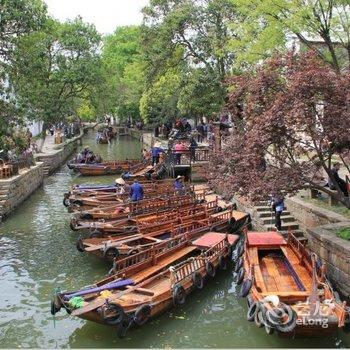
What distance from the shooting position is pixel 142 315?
1019 centimetres

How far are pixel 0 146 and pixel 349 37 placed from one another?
38.8ft

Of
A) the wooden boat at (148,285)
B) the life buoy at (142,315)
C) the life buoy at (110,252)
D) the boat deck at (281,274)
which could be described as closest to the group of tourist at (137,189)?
the wooden boat at (148,285)

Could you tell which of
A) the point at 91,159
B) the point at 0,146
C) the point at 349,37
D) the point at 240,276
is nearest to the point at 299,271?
the point at 240,276

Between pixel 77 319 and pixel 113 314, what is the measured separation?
1800 millimetres

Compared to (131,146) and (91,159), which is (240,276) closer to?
(91,159)

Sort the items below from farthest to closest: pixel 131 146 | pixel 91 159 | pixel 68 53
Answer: pixel 131 146, pixel 68 53, pixel 91 159

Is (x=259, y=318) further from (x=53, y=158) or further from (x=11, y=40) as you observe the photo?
(x=53, y=158)

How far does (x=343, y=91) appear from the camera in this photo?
11289 mm

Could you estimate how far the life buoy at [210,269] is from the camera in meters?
12.8

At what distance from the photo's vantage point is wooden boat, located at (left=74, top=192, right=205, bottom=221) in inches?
696

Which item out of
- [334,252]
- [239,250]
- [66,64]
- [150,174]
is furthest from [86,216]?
[66,64]

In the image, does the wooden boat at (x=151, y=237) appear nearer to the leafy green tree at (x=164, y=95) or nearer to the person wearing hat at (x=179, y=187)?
the person wearing hat at (x=179, y=187)

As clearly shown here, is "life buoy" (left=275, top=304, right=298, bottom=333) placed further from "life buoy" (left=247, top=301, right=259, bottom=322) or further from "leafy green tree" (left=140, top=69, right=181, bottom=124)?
"leafy green tree" (left=140, top=69, right=181, bottom=124)

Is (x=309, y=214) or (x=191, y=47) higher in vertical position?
(x=191, y=47)
